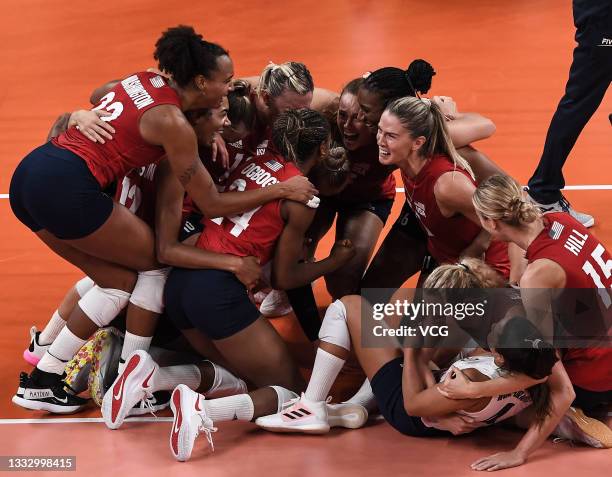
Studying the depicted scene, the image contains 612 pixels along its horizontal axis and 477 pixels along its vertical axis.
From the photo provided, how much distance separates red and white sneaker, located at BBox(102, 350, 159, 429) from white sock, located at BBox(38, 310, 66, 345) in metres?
0.70

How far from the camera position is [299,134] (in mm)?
4930

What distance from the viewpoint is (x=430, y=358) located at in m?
4.62

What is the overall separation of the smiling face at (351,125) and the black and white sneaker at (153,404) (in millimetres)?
1569

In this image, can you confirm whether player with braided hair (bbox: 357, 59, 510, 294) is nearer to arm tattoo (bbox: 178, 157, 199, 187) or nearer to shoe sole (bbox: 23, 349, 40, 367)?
arm tattoo (bbox: 178, 157, 199, 187)

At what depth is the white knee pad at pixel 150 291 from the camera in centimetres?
490

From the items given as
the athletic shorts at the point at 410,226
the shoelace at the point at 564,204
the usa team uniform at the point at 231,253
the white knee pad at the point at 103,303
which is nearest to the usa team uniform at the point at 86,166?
the white knee pad at the point at 103,303

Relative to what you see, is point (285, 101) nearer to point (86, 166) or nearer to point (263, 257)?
point (263, 257)

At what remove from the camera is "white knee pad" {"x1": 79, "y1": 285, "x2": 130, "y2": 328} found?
493cm

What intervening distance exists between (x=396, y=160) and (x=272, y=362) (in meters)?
1.09

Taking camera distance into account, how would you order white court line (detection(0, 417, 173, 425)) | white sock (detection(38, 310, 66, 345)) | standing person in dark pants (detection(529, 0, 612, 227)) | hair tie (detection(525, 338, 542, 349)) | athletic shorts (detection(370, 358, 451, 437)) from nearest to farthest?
hair tie (detection(525, 338, 542, 349)) < athletic shorts (detection(370, 358, 451, 437)) < white court line (detection(0, 417, 173, 425)) < white sock (detection(38, 310, 66, 345)) < standing person in dark pants (detection(529, 0, 612, 227))

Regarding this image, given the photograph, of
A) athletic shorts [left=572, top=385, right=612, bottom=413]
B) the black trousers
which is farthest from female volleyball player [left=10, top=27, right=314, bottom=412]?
the black trousers

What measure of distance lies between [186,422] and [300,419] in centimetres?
52

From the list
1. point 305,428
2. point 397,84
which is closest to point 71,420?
point 305,428

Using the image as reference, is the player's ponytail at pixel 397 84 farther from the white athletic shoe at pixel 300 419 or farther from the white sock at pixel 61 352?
the white sock at pixel 61 352
